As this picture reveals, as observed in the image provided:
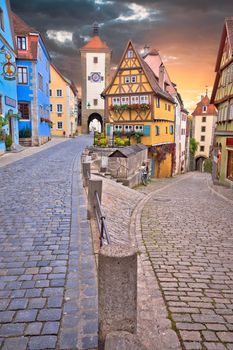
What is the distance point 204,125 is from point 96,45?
26465mm

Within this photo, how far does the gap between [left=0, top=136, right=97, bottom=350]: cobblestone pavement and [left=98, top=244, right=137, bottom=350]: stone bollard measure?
41 centimetres

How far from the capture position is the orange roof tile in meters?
58.0

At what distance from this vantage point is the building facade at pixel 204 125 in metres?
60.9

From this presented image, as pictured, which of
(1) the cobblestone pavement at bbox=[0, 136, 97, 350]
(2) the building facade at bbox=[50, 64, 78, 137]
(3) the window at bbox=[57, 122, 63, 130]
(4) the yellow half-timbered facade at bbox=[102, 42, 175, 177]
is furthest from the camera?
(3) the window at bbox=[57, 122, 63, 130]

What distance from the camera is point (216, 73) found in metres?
25.0

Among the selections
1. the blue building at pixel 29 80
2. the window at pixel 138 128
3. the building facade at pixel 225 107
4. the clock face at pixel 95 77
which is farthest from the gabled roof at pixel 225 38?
the clock face at pixel 95 77

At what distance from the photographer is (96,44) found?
58781 millimetres

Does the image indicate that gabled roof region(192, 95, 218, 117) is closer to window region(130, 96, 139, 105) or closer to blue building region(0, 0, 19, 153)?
window region(130, 96, 139, 105)

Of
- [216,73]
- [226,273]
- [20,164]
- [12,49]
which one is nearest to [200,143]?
[216,73]

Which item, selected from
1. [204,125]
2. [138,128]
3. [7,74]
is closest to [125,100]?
[138,128]

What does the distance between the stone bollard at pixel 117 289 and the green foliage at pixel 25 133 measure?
27925 mm

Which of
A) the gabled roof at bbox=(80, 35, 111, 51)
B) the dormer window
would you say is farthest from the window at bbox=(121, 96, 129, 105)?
the gabled roof at bbox=(80, 35, 111, 51)

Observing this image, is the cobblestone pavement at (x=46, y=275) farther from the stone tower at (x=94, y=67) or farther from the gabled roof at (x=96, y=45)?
the gabled roof at (x=96, y=45)

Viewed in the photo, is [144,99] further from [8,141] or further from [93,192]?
[93,192]
